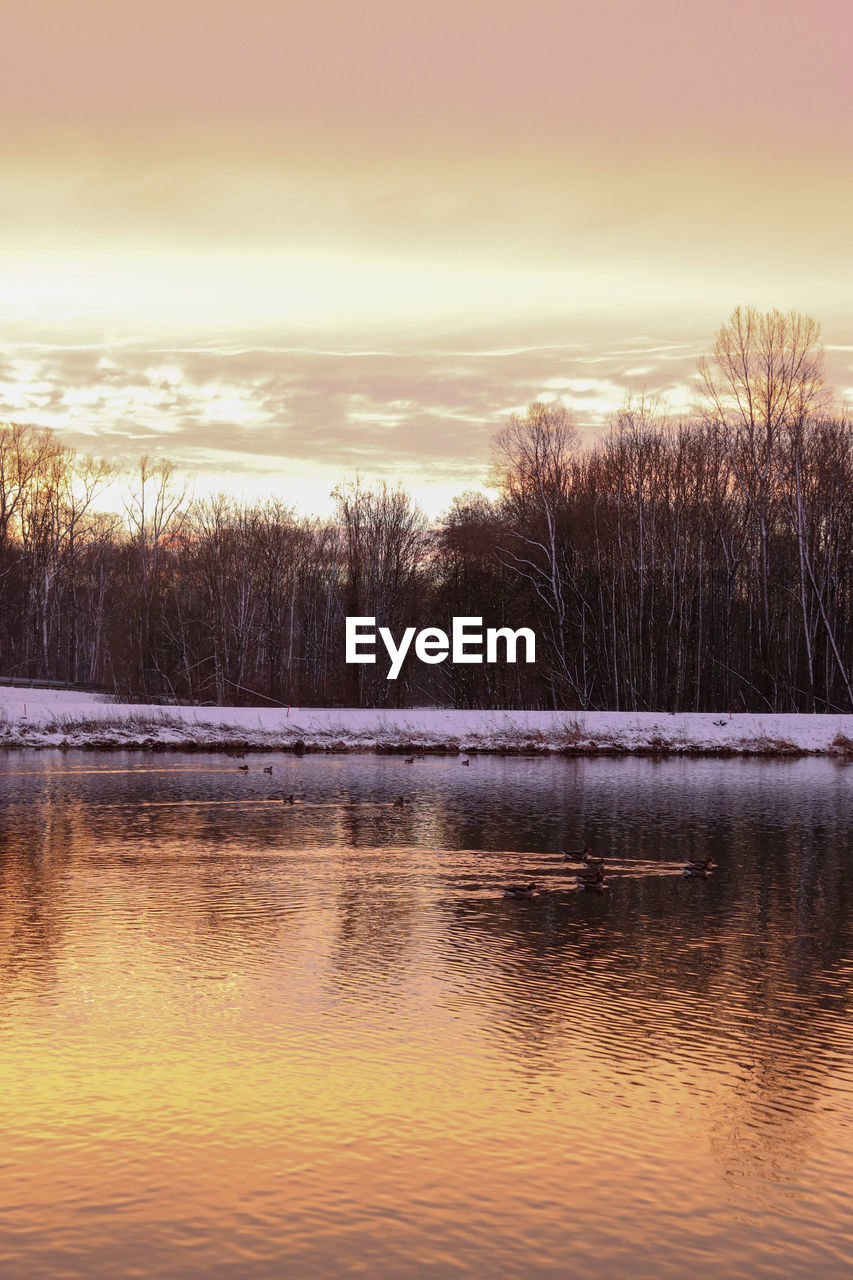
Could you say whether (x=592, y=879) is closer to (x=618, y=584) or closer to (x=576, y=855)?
(x=576, y=855)

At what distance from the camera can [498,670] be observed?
7600cm

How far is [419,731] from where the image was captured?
53.1m

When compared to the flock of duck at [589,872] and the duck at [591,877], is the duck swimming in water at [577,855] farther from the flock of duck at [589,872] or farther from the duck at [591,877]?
the duck at [591,877]

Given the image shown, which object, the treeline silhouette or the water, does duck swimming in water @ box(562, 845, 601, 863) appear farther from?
the treeline silhouette

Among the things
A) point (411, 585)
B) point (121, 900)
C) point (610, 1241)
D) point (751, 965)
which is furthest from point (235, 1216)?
point (411, 585)

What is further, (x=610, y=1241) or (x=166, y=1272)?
(x=610, y=1241)

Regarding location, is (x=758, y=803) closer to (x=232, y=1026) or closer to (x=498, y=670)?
(x=232, y=1026)

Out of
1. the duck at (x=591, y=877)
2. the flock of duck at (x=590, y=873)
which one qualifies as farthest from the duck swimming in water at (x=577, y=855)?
the duck at (x=591, y=877)

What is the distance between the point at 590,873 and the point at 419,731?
112 ft

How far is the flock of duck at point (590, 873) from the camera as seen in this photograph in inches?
717

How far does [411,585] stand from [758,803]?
55.8 metres

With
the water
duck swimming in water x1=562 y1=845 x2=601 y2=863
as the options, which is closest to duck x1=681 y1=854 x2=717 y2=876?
the water

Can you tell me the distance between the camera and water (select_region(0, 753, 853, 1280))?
7234 millimetres

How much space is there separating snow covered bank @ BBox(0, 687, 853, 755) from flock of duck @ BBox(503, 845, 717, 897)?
28.3 meters
